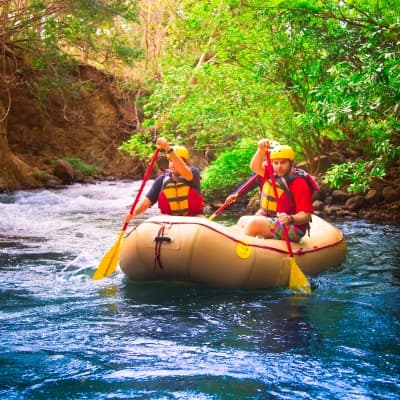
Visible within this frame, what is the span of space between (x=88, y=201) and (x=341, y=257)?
26.5 feet

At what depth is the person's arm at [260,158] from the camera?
473cm

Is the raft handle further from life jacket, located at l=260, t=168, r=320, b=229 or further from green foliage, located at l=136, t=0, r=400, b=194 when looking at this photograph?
green foliage, located at l=136, t=0, r=400, b=194

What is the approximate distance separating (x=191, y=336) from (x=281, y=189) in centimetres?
189

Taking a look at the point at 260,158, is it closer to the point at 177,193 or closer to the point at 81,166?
the point at 177,193

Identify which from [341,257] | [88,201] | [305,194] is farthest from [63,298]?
[88,201]

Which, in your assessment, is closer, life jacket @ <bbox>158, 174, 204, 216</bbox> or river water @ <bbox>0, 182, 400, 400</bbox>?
river water @ <bbox>0, 182, 400, 400</bbox>

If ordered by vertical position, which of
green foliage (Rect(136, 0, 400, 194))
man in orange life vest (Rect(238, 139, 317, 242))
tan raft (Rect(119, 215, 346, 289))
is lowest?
tan raft (Rect(119, 215, 346, 289))

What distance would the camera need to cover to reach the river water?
266 cm

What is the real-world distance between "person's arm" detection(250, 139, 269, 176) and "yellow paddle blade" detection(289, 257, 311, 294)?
101 centimetres

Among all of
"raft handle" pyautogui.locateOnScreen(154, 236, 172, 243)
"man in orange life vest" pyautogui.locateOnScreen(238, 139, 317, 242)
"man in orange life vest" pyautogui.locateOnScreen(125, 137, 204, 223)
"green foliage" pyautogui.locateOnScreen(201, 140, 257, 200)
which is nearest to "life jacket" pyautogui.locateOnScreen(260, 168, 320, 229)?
"man in orange life vest" pyautogui.locateOnScreen(238, 139, 317, 242)

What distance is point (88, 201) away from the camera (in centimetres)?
1246

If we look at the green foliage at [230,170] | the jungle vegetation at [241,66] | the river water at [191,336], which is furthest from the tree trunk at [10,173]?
the river water at [191,336]

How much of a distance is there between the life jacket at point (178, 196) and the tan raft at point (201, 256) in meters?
0.56

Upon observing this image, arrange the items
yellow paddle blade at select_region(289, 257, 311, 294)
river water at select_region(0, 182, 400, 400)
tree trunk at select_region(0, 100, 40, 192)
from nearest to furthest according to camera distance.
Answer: river water at select_region(0, 182, 400, 400)
yellow paddle blade at select_region(289, 257, 311, 294)
tree trunk at select_region(0, 100, 40, 192)
